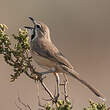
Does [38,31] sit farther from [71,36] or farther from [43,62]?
[71,36]

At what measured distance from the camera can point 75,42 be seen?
46.4 ft

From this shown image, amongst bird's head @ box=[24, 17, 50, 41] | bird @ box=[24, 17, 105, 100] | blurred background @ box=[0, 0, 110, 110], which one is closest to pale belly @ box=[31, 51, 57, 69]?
bird @ box=[24, 17, 105, 100]

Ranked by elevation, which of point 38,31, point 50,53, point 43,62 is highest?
point 38,31

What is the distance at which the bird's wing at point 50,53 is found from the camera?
6.79 metres

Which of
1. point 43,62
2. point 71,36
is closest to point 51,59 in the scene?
point 43,62

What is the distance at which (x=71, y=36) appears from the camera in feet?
47.7

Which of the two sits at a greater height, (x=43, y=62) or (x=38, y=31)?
(x=38, y=31)

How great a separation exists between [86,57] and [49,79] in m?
1.52

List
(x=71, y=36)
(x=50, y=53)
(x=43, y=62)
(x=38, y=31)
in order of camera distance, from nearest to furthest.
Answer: (x=43, y=62)
(x=50, y=53)
(x=38, y=31)
(x=71, y=36)

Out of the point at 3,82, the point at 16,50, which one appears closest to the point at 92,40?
the point at 3,82

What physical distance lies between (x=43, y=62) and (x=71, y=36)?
25.4ft

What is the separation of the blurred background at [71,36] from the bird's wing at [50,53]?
4.06 metres

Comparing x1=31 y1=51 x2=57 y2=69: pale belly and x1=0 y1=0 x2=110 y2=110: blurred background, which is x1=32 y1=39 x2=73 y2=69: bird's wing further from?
x1=0 y1=0 x2=110 y2=110: blurred background

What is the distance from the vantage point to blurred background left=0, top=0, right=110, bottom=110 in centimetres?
1184
